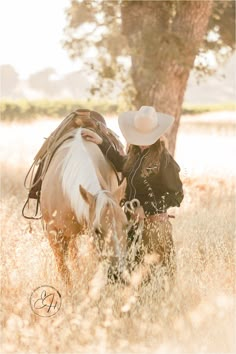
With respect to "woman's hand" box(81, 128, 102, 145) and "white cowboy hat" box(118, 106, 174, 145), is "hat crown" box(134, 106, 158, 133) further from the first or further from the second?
"woman's hand" box(81, 128, 102, 145)

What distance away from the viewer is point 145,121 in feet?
18.0

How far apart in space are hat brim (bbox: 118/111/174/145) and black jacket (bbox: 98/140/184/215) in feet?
0.42

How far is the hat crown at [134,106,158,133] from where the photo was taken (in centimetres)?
547

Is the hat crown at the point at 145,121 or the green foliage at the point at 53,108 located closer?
the hat crown at the point at 145,121

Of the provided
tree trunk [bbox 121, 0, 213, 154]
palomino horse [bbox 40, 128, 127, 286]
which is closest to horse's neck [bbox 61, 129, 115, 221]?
palomino horse [bbox 40, 128, 127, 286]

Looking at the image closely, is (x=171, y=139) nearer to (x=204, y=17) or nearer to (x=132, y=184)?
(x=204, y=17)

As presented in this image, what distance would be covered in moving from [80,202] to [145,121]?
1.04 m

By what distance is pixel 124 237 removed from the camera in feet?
14.5

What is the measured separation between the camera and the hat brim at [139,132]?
5.39m

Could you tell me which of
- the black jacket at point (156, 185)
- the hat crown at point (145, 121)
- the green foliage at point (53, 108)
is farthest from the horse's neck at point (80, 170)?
the green foliage at point (53, 108)

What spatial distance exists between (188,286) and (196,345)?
0.87 metres

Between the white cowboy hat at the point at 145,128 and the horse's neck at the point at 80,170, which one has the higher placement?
the white cowboy hat at the point at 145,128

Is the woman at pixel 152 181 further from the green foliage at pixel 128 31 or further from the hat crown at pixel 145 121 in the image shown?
the green foliage at pixel 128 31

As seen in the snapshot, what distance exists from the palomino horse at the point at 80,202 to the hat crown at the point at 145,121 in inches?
18.3
